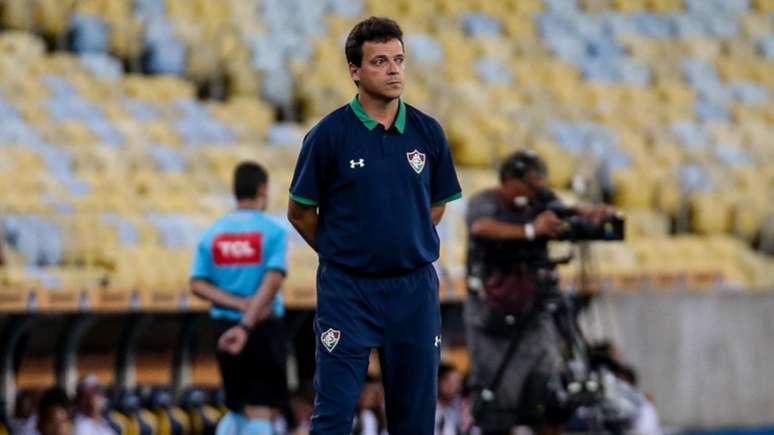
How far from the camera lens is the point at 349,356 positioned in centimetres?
693

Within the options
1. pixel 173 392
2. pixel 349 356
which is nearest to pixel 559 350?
pixel 173 392

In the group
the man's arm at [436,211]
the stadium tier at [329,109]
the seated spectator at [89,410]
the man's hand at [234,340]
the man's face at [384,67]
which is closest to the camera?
the man's face at [384,67]

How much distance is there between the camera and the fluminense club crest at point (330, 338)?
22.7 ft

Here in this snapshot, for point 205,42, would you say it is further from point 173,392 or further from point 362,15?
point 173,392

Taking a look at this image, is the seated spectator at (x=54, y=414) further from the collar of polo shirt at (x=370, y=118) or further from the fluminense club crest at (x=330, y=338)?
the collar of polo shirt at (x=370, y=118)

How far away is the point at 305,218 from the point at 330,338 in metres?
0.44

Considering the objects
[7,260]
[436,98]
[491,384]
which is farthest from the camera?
[436,98]

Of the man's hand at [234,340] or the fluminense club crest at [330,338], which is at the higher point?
the fluminense club crest at [330,338]

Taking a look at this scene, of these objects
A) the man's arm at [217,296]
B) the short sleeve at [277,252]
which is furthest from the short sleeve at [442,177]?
the man's arm at [217,296]

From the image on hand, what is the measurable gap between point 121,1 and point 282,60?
6.25 feet

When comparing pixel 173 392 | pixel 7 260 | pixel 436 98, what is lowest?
pixel 173 392

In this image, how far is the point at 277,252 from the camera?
9.74 meters

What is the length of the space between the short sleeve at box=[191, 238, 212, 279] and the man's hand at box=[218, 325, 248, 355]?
1.17 feet

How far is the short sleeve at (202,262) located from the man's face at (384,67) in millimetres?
3192
